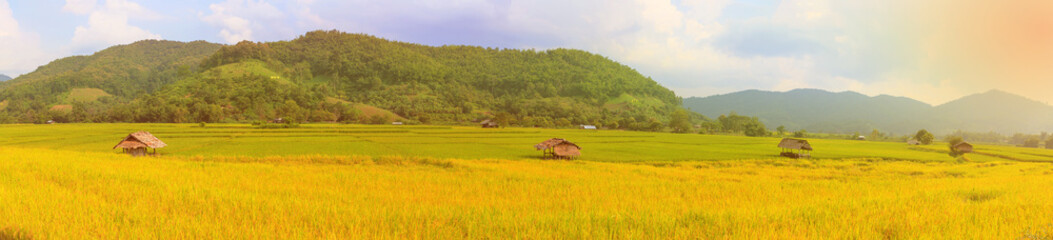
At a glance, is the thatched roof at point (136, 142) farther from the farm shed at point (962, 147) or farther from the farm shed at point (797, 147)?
the farm shed at point (962, 147)

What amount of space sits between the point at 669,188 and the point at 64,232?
43.8ft

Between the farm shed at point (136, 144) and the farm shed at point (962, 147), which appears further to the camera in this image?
the farm shed at point (962, 147)

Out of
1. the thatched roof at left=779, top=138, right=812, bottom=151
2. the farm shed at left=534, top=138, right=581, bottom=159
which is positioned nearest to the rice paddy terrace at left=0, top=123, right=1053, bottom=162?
the thatched roof at left=779, top=138, right=812, bottom=151

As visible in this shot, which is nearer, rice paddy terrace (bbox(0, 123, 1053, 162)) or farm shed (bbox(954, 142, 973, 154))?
rice paddy terrace (bbox(0, 123, 1053, 162))

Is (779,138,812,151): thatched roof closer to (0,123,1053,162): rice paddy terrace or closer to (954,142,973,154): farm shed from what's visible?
(0,123,1053,162): rice paddy terrace

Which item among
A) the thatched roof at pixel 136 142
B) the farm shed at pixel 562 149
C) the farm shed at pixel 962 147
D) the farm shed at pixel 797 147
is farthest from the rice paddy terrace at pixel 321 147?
the farm shed at pixel 562 149

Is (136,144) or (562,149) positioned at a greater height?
(562,149)

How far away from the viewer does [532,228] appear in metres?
4.33

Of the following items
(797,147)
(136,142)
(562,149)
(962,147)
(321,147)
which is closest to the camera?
(136,142)

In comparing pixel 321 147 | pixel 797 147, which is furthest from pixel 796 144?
pixel 321 147

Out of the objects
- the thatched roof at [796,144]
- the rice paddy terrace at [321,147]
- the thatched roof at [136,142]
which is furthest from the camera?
the thatched roof at [796,144]

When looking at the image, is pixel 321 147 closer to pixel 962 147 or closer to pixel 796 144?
pixel 796 144

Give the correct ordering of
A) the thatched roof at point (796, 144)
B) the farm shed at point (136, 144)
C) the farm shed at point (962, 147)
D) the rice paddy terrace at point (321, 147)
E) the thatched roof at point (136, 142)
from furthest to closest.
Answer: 1. the farm shed at point (962, 147)
2. the thatched roof at point (796, 144)
3. the rice paddy terrace at point (321, 147)
4. the thatched roof at point (136, 142)
5. the farm shed at point (136, 144)

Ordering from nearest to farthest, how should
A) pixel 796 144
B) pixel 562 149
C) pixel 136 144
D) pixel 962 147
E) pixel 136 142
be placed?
pixel 136 144 → pixel 136 142 → pixel 562 149 → pixel 796 144 → pixel 962 147
